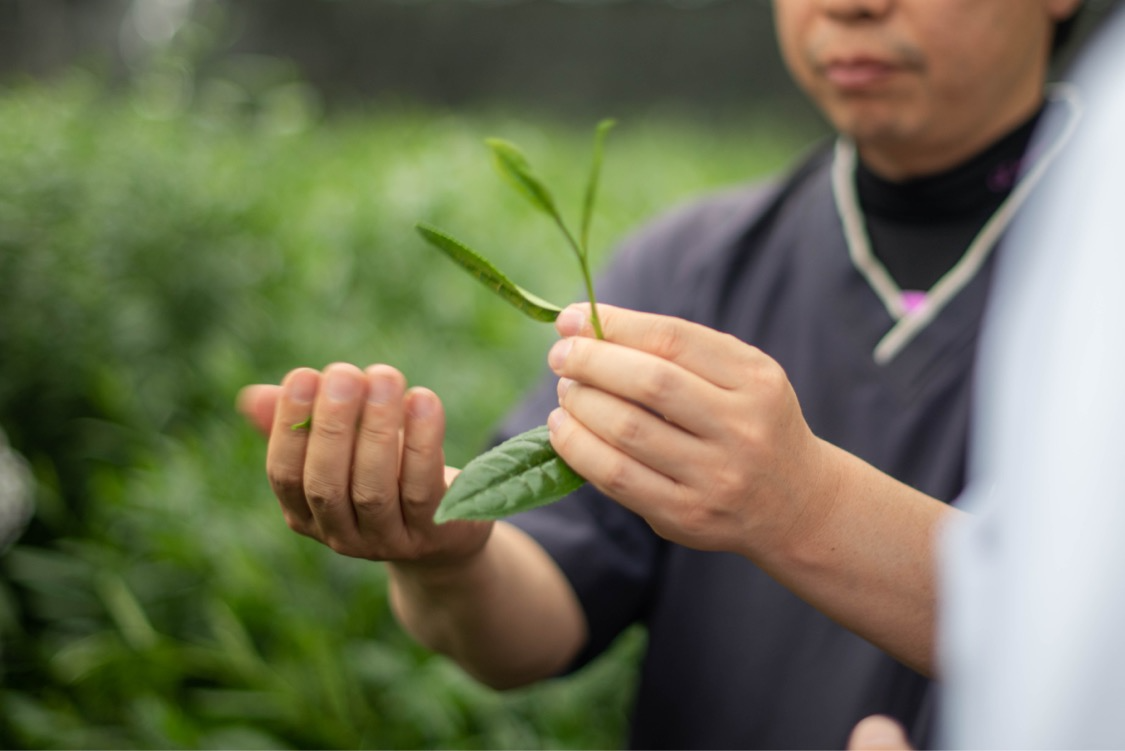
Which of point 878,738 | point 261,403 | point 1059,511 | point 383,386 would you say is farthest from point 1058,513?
point 261,403

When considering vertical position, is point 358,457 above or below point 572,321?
below

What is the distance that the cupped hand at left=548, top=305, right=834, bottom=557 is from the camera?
23.0 inches

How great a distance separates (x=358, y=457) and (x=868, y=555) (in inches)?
13.4

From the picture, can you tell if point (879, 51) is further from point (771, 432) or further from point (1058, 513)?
point (1058, 513)

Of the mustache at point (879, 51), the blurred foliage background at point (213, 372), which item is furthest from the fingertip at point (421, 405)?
the blurred foliage background at point (213, 372)

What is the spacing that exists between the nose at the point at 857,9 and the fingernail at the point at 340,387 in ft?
1.85

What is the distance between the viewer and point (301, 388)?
0.70 meters

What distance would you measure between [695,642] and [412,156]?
110 inches

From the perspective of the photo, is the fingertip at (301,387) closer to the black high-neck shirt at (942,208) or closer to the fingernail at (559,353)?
the fingernail at (559,353)

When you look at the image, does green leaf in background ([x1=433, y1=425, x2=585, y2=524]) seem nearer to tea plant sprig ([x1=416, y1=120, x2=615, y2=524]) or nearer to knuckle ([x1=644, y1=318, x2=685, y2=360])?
tea plant sprig ([x1=416, y1=120, x2=615, y2=524])

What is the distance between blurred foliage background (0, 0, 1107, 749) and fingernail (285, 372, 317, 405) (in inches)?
37.7

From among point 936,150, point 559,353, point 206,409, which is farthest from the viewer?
point 206,409

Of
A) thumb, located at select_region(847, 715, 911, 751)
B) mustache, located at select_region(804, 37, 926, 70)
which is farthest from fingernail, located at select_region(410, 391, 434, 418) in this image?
mustache, located at select_region(804, 37, 926, 70)

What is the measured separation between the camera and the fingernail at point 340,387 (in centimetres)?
69
